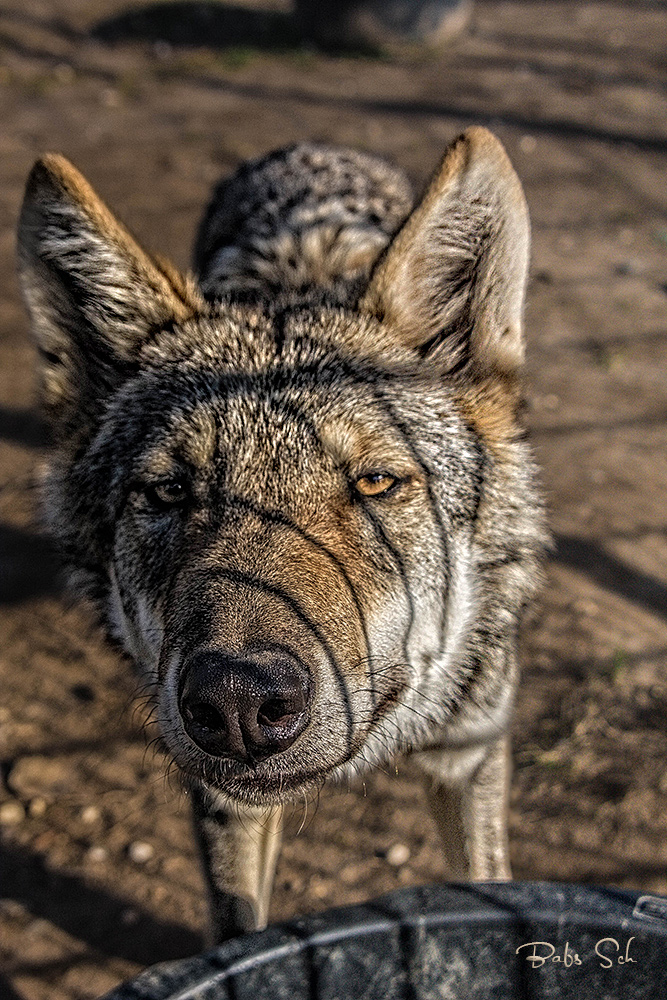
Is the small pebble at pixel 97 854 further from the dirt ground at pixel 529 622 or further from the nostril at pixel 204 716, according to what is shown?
the nostril at pixel 204 716

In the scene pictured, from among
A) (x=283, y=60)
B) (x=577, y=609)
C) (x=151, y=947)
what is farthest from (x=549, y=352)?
(x=283, y=60)

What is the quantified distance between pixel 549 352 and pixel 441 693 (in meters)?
4.20

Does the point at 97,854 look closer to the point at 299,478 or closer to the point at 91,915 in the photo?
the point at 91,915

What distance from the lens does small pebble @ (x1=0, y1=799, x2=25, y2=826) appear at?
A: 12.4 feet

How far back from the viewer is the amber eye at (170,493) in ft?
8.13

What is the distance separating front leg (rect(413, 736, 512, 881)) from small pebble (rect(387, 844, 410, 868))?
534mm

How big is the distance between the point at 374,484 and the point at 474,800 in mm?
1157

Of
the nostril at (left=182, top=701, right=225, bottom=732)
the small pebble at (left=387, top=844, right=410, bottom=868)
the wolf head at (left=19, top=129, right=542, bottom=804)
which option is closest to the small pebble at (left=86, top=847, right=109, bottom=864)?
the small pebble at (left=387, top=844, right=410, bottom=868)

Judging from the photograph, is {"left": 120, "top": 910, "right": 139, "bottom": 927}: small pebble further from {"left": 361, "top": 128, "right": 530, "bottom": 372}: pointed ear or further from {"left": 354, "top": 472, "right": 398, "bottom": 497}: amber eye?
{"left": 361, "top": 128, "right": 530, "bottom": 372}: pointed ear

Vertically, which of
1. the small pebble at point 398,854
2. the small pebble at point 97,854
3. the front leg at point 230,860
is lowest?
the small pebble at point 97,854

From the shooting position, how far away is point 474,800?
115 inches

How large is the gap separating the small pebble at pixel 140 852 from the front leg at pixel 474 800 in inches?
50.8
